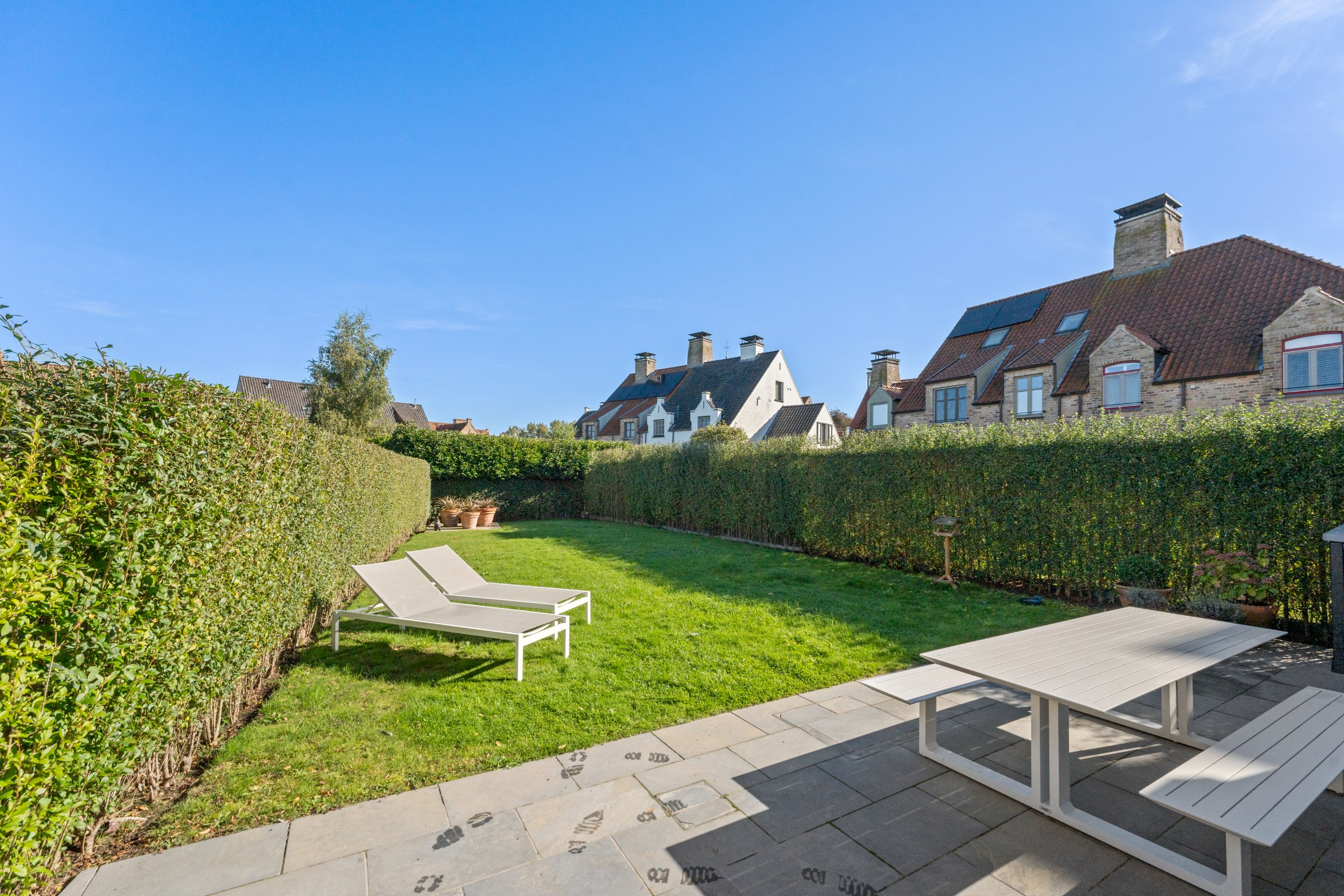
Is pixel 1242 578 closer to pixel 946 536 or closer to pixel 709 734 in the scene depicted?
pixel 946 536

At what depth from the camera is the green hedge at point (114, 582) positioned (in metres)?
1.99

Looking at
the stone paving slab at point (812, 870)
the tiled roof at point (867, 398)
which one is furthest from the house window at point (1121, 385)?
the stone paving slab at point (812, 870)

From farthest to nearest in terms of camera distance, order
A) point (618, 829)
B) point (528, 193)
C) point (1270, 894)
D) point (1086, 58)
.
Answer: point (528, 193) → point (1086, 58) → point (618, 829) → point (1270, 894)

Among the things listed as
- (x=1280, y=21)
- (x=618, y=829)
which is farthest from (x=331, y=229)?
(x=1280, y=21)

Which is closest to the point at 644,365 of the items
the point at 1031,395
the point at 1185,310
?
the point at 1031,395

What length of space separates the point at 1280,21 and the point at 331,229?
15.2 m

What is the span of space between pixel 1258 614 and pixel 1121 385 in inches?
563

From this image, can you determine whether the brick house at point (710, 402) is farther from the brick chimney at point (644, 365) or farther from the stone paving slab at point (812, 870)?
the stone paving slab at point (812, 870)

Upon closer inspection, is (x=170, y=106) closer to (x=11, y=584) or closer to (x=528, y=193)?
(x=528, y=193)

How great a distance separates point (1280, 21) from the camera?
6.84 meters

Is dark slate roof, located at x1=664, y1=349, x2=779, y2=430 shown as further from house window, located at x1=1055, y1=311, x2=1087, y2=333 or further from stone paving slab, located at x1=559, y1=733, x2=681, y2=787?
stone paving slab, located at x1=559, y1=733, x2=681, y2=787

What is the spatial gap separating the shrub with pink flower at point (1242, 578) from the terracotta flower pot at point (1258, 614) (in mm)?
130

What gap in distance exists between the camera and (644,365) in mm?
43281

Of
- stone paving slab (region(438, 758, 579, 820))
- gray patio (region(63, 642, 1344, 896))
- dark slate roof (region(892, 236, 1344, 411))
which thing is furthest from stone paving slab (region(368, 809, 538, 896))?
dark slate roof (region(892, 236, 1344, 411))
